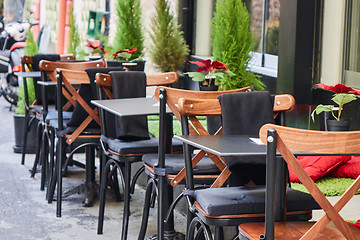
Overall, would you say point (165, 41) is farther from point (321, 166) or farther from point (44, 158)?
point (321, 166)

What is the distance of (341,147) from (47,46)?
9724 millimetres

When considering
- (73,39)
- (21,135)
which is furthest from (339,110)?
(73,39)

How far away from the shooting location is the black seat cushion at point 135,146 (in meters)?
3.91

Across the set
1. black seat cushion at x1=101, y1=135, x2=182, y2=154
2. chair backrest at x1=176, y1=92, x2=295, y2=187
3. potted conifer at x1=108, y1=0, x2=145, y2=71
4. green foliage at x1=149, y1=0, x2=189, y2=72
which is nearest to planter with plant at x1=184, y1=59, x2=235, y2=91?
black seat cushion at x1=101, y1=135, x2=182, y2=154

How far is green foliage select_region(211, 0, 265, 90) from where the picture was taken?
5.55m

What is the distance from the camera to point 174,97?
335 cm

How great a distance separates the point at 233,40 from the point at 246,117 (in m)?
2.62

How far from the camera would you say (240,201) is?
2609mm

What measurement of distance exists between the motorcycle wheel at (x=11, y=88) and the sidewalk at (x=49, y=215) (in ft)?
14.8

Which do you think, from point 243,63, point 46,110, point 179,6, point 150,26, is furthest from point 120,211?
point 179,6

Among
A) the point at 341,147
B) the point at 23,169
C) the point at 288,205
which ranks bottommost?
the point at 23,169

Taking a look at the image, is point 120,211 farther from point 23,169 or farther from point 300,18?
point 300,18

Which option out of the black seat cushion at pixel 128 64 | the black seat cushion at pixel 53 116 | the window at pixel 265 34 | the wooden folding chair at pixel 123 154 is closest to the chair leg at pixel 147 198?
the wooden folding chair at pixel 123 154

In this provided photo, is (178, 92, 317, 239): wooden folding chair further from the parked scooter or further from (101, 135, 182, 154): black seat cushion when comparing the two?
the parked scooter
